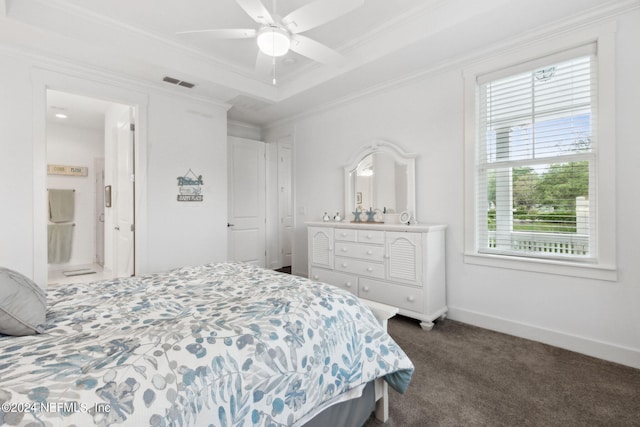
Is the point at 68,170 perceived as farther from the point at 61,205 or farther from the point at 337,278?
the point at 337,278

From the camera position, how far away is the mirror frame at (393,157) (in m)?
3.35

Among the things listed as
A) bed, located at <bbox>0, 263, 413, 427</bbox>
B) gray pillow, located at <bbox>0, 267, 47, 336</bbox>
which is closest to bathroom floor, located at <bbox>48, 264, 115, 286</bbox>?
bed, located at <bbox>0, 263, 413, 427</bbox>

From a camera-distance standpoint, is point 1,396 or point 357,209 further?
point 357,209

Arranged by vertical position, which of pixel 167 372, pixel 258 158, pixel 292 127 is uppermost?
pixel 292 127

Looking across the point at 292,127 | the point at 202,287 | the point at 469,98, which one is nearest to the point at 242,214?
the point at 292,127

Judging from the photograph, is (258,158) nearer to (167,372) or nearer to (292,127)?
(292,127)

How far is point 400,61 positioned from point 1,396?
3.47 metres

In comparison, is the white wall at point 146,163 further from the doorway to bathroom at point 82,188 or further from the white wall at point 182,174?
the doorway to bathroom at point 82,188

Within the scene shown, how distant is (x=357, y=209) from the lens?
3.84 meters

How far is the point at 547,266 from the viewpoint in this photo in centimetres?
252

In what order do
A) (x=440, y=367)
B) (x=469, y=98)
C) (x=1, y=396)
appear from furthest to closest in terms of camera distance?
(x=469, y=98) < (x=440, y=367) < (x=1, y=396)

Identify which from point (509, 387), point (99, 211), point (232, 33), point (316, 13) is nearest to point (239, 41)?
point (232, 33)

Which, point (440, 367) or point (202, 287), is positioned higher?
point (202, 287)

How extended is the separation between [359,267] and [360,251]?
0.59 feet
